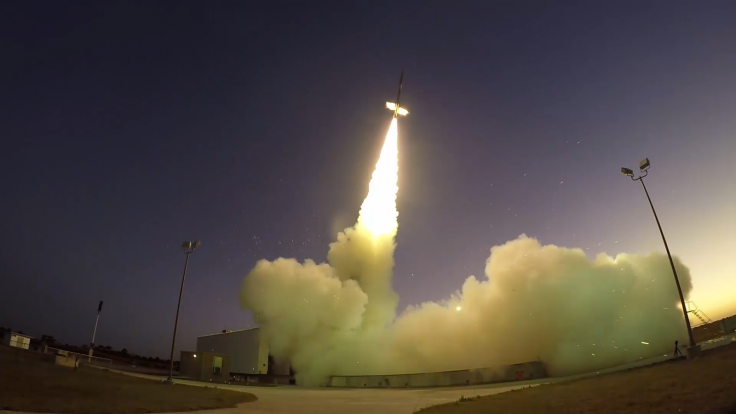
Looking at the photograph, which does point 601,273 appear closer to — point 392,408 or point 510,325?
point 510,325

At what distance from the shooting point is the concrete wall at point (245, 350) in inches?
2414

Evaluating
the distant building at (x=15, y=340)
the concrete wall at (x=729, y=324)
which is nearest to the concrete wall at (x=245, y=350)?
the distant building at (x=15, y=340)

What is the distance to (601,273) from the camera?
45500mm

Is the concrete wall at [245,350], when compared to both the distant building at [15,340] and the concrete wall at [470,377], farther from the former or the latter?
the distant building at [15,340]

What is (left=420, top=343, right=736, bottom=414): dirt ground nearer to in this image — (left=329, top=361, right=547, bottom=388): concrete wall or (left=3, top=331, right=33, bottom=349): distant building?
(left=329, top=361, right=547, bottom=388): concrete wall

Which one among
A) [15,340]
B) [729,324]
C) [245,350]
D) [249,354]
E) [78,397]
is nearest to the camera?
[78,397]

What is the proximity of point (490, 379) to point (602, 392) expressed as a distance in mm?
24139

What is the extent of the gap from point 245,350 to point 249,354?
1130mm

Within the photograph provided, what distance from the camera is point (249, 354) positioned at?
62.3m

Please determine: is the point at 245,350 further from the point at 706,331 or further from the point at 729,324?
the point at 729,324

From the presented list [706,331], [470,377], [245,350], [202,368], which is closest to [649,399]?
[470,377]

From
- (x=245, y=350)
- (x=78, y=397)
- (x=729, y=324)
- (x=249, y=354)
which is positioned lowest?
(x=78, y=397)

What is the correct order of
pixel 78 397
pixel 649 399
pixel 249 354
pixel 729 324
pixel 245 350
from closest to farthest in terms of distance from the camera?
pixel 649 399 < pixel 78 397 < pixel 729 324 < pixel 249 354 < pixel 245 350

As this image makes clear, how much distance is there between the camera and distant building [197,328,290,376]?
6128cm
